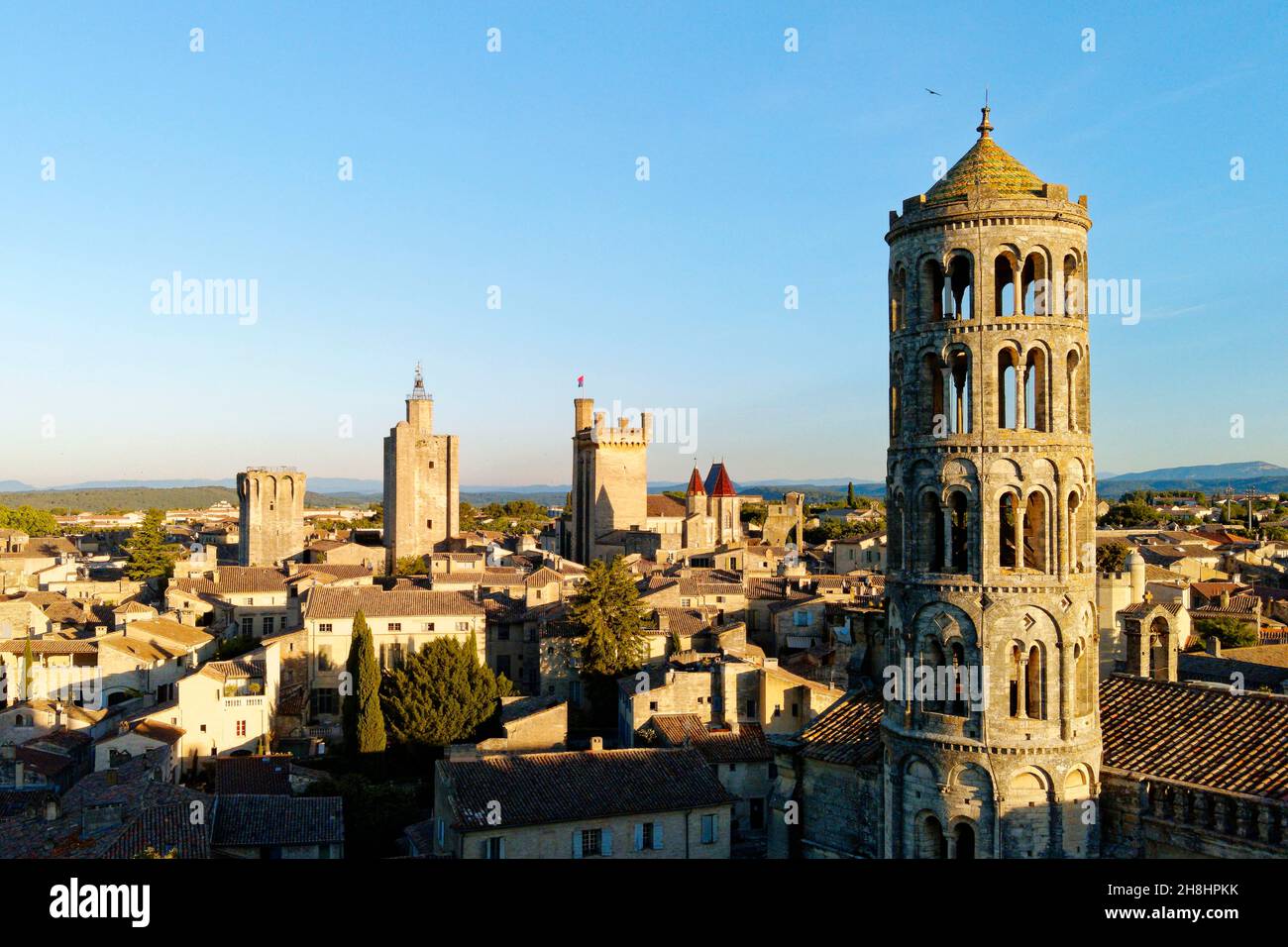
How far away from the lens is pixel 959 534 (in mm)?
22391

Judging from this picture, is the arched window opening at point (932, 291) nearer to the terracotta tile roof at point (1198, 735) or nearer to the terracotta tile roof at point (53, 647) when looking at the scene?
the terracotta tile roof at point (1198, 735)

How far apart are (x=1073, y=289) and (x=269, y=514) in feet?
322

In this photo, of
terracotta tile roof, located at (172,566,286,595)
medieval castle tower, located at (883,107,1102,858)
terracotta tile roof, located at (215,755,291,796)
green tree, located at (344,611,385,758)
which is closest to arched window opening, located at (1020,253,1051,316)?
medieval castle tower, located at (883,107,1102,858)

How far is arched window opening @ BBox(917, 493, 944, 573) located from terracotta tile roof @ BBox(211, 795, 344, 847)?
911 inches

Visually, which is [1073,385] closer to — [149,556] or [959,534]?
[959,534]

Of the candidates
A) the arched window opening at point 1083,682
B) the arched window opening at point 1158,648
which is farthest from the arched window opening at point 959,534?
the arched window opening at point 1158,648

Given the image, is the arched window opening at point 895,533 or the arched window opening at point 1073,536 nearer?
the arched window opening at point 1073,536

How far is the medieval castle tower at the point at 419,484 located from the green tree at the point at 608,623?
55006mm

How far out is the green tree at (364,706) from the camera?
171ft

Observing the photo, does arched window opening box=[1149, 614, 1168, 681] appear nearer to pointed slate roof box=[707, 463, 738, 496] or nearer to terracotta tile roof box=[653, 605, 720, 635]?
terracotta tile roof box=[653, 605, 720, 635]

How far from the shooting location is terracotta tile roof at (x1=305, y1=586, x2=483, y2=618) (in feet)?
205

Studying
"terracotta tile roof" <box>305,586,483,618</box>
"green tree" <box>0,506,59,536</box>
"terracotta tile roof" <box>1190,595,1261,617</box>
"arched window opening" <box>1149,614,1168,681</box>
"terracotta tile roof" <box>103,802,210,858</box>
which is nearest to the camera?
"arched window opening" <box>1149,614,1168,681</box>
